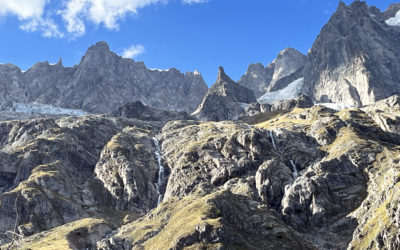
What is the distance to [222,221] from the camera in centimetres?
14300

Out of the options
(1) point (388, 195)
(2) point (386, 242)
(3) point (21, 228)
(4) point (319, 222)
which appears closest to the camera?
(2) point (386, 242)

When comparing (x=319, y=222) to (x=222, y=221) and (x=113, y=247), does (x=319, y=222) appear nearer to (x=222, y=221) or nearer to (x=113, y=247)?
(x=222, y=221)

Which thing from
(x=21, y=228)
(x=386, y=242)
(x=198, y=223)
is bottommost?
(x=386, y=242)

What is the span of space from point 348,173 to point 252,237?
3027 inches

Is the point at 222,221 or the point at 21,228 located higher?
the point at 21,228

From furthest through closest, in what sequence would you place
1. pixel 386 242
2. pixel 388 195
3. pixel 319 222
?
1. pixel 319 222
2. pixel 388 195
3. pixel 386 242

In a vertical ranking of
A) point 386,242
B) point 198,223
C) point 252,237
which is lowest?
point 386,242

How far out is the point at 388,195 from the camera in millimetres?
155375

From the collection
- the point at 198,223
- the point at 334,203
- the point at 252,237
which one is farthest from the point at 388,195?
the point at 198,223

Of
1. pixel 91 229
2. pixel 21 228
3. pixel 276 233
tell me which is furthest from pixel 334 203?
pixel 21 228

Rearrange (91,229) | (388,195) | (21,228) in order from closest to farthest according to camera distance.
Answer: (388,195) < (91,229) < (21,228)

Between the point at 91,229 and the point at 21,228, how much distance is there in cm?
3879

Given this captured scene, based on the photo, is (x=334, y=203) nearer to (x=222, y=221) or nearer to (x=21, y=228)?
(x=222, y=221)

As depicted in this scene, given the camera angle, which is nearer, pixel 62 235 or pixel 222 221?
pixel 222 221
